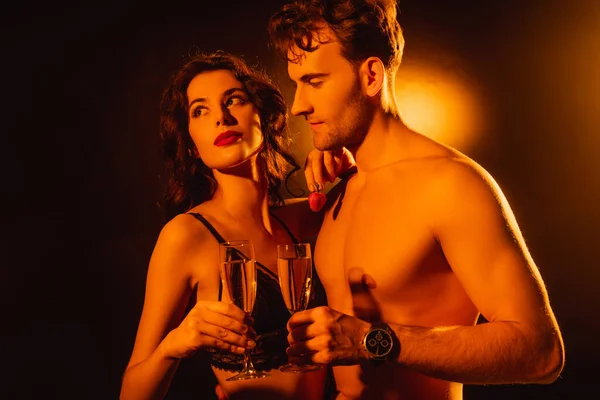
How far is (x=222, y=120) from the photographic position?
7.88ft

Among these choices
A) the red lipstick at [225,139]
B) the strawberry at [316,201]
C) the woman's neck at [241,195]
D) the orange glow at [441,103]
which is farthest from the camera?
the orange glow at [441,103]

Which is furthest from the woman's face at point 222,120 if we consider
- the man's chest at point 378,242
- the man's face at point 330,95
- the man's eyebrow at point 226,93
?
the man's chest at point 378,242

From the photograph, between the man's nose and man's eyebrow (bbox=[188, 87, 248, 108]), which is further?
A: man's eyebrow (bbox=[188, 87, 248, 108])

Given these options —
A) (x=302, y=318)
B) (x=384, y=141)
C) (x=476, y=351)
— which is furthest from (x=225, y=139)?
(x=476, y=351)

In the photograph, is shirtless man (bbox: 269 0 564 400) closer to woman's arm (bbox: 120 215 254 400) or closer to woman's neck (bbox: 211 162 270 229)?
woman's neck (bbox: 211 162 270 229)

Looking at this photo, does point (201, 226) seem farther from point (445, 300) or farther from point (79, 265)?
point (79, 265)

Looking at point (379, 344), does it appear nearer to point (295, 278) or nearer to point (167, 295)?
point (295, 278)

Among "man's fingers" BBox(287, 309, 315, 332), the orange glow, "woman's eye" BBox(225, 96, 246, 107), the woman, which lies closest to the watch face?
"man's fingers" BBox(287, 309, 315, 332)

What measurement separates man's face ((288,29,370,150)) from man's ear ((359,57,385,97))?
27 mm

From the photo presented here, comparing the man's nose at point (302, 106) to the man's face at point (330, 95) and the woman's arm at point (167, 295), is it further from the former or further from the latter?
the woman's arm at point (167, 295)

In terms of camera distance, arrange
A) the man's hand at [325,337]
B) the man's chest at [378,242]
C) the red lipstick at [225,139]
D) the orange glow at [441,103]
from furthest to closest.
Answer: the orange glow at [441,103] < the red lipstick at [225,139] < the man's chest at [378,242] < the man's hand at [325,337]

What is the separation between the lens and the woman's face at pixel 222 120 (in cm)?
Result: 241

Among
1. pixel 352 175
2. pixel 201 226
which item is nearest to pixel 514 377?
pixel 352 175

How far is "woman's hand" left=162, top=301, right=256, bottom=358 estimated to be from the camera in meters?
1.75
